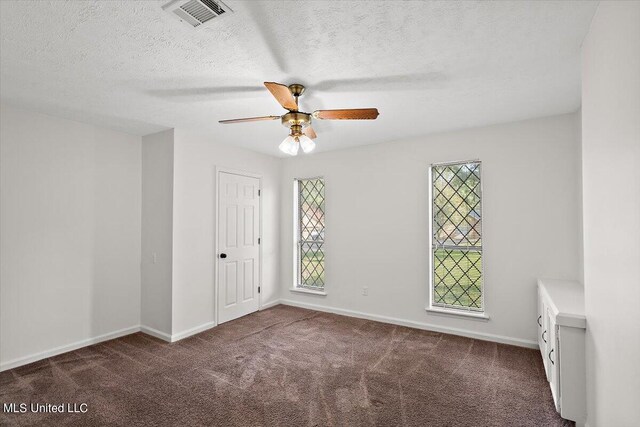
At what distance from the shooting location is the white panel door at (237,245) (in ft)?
13.6

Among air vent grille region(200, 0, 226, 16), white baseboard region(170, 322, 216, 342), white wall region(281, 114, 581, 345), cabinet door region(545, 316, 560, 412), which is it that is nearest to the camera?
air vent grille region(200, 0, 226, 16)

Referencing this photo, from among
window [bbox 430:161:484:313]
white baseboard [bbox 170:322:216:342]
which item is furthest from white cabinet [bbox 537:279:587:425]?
white baseboard [bbox 170:322:216:342]

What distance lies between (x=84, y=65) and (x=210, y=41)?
0.98m

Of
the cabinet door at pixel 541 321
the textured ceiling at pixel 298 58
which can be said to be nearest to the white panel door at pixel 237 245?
the textured ceiling at pixel 298 58

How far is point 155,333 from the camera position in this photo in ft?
12.0

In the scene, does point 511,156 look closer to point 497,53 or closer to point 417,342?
point 497,53

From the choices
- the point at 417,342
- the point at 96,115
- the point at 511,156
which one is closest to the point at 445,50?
the point at 511,156

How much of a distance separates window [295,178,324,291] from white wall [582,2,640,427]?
3355 mm

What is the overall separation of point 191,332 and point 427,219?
10.2 ft

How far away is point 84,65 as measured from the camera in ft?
7.08

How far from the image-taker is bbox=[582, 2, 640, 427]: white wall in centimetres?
120

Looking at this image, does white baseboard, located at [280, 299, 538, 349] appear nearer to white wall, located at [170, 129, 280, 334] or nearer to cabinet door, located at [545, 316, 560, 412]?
cabinet door, located at [545, 316, 560, 412]

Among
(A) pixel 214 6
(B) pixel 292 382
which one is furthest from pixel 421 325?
(A) pixel 214 6

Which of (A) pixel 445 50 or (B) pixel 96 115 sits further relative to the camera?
(B) pixel 96 115
